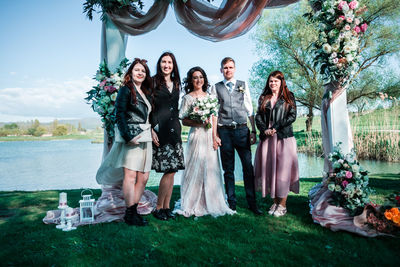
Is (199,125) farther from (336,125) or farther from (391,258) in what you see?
(391,258)

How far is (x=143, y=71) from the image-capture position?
11.7 feet

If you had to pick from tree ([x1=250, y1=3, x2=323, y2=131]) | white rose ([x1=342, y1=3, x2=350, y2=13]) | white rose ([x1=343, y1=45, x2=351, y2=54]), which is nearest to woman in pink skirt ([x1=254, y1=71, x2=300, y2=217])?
white rose ([x1=343, y1=45, x2=351, y2=54])

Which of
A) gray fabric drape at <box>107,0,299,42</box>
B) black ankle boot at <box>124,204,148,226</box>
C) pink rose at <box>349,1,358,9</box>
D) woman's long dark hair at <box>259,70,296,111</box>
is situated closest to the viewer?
pink rose at <box>349,1,358,9</box>

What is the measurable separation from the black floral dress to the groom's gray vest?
67 centimetres

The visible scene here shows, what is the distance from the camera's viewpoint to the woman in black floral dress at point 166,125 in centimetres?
359

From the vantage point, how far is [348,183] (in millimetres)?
3320

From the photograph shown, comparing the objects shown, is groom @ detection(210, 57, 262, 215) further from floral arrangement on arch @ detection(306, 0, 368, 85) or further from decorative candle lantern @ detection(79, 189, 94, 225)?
decorative candle lantern @ detection(79, 189, 94, 225)

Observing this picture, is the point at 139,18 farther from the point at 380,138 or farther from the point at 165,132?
the point at 380,138

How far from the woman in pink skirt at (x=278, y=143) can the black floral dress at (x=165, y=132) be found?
1147mm

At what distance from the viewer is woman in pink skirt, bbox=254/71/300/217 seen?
365cm

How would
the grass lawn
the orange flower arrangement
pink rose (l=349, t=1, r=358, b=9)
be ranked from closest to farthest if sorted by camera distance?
1. the grass lawn
2. the orange flower arrangement
3. pink rose (l=349, t=1, r=358, b=9)

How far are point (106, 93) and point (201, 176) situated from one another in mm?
1721

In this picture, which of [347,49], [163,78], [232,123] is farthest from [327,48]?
[163,78]

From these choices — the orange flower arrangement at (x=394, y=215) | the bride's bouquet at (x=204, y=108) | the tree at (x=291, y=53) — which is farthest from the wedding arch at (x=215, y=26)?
the tree at (x=291, y=53)
